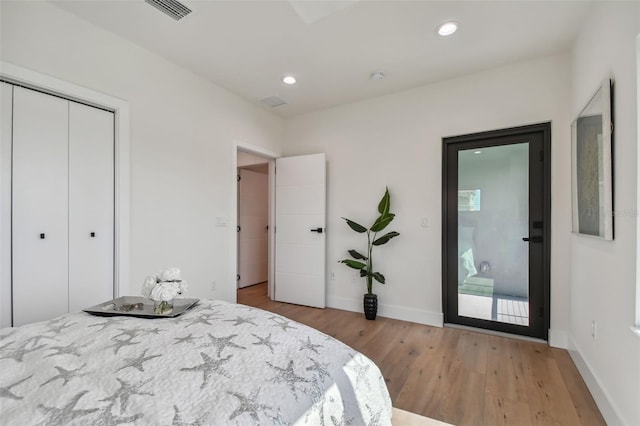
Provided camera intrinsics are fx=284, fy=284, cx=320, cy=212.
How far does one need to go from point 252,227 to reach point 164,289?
141 inches

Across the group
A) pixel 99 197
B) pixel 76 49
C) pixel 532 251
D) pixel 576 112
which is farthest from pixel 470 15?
pixel 99 197

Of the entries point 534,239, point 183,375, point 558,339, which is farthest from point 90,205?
point 558,339

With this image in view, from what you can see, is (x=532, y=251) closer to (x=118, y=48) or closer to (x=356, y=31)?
(x=356, y=31)

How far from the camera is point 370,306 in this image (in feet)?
10.9

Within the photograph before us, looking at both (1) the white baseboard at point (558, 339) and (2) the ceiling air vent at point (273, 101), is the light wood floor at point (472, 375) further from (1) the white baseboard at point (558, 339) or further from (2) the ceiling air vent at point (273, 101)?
(2) the ceiling air vent at point (273, 101)

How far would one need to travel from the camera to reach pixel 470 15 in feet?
6.86

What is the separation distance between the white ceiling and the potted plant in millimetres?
1410

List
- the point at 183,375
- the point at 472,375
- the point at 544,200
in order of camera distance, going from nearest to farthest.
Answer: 1. the point at 183,375
2. the point at 472,375
3. the point at 544,200

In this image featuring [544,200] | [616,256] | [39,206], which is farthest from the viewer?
[544,200]

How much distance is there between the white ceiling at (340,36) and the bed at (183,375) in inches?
81.5

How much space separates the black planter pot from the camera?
3.31m

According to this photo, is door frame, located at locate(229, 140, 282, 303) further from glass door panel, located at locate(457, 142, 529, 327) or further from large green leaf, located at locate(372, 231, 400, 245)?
glass door panel, located at locate(457, 142, 529, 327)

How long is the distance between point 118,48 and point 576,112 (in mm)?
3819

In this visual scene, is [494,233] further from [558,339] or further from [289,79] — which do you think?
[289,79]
